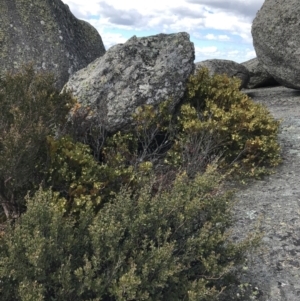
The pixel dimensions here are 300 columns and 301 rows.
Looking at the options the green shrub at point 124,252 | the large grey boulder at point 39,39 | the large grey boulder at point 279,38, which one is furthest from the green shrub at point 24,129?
the large grey boulder at point 279,38

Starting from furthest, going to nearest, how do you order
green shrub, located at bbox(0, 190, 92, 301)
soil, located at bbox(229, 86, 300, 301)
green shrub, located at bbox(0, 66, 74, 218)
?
1. soil, located at bbox(229, 86, 300, 301)
2. green shrub, located at bbox(0, 66, 74, 218)
3. green shrub, located at bbox(0, 190, 92, 301)

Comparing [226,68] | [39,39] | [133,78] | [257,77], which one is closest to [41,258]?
[133,78]

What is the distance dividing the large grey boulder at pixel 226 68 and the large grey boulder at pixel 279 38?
1.05 m

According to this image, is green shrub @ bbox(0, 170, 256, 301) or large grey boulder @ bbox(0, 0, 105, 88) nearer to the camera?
green shrub @ bbox(0, 170, 256, 301)

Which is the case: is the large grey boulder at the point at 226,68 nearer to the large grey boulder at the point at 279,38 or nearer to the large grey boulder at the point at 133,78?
the large grey boulder at the point at 279,38

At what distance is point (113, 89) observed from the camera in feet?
23.7

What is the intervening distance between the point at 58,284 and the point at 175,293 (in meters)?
0.95

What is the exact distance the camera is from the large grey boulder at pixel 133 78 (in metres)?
7.11

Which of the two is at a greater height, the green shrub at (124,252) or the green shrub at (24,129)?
the green shrub at (24,129)

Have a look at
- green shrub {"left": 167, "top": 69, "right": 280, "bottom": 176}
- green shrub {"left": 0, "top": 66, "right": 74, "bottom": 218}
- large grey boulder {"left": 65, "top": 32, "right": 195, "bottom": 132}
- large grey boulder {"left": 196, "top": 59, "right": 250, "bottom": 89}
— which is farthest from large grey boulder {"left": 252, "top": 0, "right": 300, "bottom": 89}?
green shrub {"left": 0, "top": 66, "right": 74, "bottom": 218}

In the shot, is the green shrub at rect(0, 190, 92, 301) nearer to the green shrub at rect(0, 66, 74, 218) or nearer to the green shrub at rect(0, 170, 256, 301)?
the green shrub at rect(0, 170, 256, 301)

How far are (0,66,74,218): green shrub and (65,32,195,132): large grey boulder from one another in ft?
4.62

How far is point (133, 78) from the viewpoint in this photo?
23.9ft

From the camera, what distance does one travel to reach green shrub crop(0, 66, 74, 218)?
4.55m
